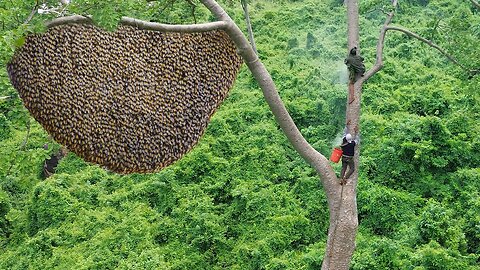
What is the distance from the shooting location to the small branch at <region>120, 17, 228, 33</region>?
3.42m

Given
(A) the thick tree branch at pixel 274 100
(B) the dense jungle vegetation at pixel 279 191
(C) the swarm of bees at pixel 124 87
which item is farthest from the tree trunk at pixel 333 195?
(B) the dense jungle vegetation at pixel 279 191

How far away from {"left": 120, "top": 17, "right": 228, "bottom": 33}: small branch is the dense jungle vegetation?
860 mm

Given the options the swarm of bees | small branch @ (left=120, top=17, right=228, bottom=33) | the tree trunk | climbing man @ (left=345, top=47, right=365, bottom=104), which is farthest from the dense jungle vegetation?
the tree trunk

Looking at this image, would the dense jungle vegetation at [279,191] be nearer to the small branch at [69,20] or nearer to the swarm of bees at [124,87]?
the swarm of bees at [124,87]

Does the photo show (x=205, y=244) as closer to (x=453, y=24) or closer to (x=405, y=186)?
(x=405, y=186)

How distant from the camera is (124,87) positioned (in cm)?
393

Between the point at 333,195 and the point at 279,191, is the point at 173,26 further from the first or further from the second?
Answer: the point at 279,191

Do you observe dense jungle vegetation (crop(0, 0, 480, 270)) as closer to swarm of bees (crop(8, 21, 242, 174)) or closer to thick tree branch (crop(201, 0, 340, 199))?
swarm of bees (crop(8, 21, 242, 174))

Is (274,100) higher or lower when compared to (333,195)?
higher

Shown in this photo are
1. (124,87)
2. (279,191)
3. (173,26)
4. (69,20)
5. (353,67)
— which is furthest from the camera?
(279,191)

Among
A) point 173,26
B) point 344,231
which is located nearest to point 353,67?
point 344,231

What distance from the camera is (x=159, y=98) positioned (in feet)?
13.3

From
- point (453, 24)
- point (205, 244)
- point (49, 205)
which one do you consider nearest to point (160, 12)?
point (453, 24)

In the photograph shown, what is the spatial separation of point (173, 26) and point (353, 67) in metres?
1.51
